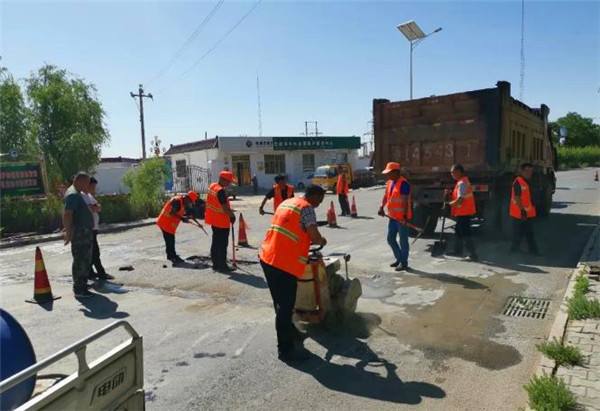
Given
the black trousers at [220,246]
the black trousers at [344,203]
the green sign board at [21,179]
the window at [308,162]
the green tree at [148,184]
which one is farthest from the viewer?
the window at [308,162]

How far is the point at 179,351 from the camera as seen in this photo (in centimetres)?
440

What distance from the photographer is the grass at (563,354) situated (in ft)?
12.0

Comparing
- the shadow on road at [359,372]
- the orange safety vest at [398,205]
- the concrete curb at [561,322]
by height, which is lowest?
the shadow on road at [359,372]

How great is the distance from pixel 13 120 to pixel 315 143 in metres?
20.9

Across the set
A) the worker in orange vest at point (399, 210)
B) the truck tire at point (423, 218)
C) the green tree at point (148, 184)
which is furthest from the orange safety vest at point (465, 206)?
the green tree at point (148, 184)

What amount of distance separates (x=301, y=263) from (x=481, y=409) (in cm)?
175

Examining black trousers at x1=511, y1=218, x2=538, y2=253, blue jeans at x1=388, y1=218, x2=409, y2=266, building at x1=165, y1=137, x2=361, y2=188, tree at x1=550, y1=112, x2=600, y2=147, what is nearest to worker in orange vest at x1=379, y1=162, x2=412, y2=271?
blue jeans at x1=388, y1=218, x2=409, y2=266

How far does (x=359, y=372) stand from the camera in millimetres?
3844

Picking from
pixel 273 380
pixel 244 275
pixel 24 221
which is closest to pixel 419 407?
pixel 273 380

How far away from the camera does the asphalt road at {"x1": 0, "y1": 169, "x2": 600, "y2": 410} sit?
3.52 m

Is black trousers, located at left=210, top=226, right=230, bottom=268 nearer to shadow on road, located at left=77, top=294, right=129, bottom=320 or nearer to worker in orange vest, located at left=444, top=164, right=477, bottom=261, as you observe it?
shadow on road, located at left=77, top=294, right=129, bottom=320

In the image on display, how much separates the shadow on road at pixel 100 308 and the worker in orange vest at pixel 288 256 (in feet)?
7.77

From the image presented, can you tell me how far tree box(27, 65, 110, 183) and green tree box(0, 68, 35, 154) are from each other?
422 mm

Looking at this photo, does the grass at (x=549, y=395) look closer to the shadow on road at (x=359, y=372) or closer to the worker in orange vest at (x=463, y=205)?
the shadow on road at (x=359, y=372)
